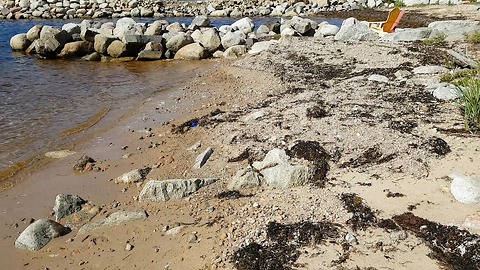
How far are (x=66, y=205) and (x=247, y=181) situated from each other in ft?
8.41

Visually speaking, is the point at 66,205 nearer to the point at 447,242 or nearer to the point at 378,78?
the point at 447,242

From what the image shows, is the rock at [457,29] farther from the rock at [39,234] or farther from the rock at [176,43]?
the rock at [39,234]

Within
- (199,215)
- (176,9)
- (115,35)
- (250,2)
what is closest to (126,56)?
(115,35)

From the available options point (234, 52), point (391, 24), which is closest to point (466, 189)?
point (234, 52)

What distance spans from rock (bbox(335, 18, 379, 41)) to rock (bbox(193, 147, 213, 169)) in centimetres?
1230

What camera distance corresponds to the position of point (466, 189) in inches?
204

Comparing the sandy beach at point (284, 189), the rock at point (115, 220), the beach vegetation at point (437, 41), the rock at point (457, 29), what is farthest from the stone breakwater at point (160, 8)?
the rock at point (115, 220)

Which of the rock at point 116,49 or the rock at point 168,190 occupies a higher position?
the rock at point 168,190

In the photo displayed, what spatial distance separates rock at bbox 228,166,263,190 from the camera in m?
6.07

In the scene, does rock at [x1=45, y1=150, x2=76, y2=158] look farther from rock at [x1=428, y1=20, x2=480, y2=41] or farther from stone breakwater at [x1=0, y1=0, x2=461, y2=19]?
stone breakwater at [x1=0, y1=0, x2=461, y2=19]

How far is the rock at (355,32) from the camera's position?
17.9 metres

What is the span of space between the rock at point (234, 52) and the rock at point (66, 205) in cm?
1270

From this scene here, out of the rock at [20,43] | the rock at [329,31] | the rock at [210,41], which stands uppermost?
A: the rock at [329,31]

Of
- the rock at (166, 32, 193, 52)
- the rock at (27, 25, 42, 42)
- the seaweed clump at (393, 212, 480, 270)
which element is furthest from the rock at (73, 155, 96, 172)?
the rock at (27, 25, 42, 42)
